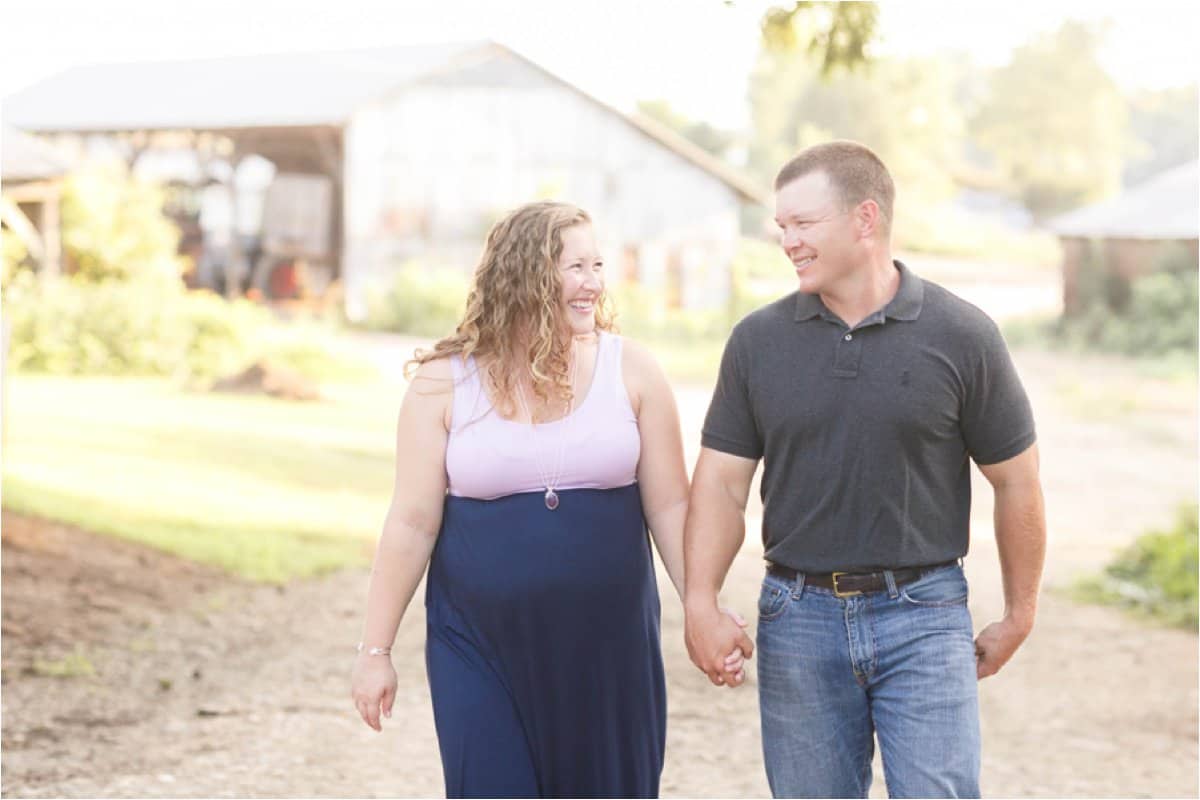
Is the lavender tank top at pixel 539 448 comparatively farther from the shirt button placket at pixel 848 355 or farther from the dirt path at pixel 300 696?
the dirt path at pixel 300 696

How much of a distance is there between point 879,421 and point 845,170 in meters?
0.57

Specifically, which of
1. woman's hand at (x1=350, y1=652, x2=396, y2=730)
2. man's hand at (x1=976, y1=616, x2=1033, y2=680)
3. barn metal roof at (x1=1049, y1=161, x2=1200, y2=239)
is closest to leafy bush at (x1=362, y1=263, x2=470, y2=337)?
barn metal roof at (x1=1049, y1=161, x2=1200, y2=239)

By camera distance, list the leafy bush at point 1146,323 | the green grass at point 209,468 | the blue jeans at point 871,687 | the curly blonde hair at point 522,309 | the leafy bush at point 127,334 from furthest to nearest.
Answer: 1. the leafy bush at point 1146,323
2. the leafy bush at point 127,334
3. the green grass at point 209,468
4. the curly blonde hair at point 522,309
5. the blue jeans at point 871,687

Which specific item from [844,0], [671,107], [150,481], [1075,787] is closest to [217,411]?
[150,481]

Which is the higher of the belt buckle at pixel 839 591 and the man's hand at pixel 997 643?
the belt buckle at pixel 839 591

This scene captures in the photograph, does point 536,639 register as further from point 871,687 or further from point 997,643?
point 997,643

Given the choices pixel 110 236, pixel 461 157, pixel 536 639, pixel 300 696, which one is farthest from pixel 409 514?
pixel 461 157

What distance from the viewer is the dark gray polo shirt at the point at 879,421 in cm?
359

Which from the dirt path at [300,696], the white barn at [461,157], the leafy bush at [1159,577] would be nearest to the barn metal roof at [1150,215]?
the white barn at [461,157]

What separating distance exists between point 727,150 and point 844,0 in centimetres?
5167

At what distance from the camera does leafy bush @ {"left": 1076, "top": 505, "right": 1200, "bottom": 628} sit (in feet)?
33.4

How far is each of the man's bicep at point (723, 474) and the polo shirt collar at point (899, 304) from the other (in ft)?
1.17

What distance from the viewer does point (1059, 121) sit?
61094 millimetres

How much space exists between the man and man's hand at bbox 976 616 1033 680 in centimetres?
19
